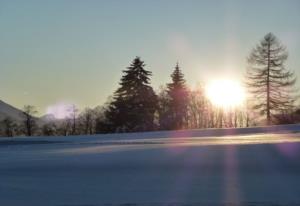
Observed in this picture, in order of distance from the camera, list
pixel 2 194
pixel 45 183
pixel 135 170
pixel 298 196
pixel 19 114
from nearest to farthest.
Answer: pixel 298 196 < pixel 2 194 < pixel 45 183 < pixel 135 170 < pixel 19 114

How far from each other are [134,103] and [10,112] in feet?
177

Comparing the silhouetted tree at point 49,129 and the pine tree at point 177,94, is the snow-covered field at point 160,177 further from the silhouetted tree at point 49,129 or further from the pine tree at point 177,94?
the silhouetted tree at point 49,129

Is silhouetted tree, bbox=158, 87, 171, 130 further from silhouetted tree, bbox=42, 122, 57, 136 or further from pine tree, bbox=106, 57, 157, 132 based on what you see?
silhouetted tree, bbox=42, 122, 57, 136

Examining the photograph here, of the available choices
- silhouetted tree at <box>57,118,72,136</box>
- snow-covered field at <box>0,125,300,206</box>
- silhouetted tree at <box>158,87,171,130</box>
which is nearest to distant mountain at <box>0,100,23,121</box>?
silhouetted tree at <box>57,118,72,136</box>

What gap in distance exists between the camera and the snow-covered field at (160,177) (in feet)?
28.9

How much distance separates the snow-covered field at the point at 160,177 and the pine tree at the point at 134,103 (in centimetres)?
3364

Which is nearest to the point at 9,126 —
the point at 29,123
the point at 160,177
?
the point at 29,123

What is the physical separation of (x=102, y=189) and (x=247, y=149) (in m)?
4.73

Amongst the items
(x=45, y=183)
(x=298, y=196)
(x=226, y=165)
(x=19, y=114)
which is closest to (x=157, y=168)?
(x=226, y=165)

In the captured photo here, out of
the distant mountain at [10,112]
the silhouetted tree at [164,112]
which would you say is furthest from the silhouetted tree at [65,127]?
the silhouetted tree at [164,112]

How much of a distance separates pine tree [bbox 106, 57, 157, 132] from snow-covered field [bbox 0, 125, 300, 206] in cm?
3364

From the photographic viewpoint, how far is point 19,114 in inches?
3440

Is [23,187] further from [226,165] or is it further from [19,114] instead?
[19,114]

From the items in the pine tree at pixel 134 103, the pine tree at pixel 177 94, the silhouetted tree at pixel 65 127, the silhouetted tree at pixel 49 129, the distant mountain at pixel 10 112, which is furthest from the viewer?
the distant mountain at pixel 10 112
